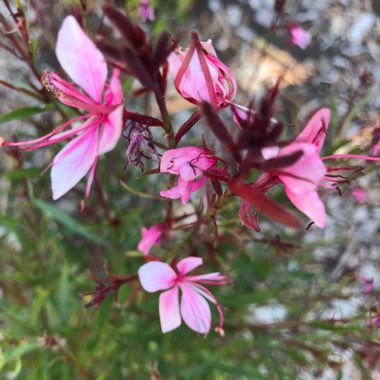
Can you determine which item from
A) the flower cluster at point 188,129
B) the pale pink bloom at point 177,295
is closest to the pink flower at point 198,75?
the flower cluster at point 188,129

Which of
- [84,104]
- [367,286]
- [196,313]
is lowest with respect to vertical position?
[367,286]

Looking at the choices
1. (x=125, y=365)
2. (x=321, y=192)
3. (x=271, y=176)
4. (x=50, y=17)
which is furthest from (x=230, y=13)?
(x=271, y=176)

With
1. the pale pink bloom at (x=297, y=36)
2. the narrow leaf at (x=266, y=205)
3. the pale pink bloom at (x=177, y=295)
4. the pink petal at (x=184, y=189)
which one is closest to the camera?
the narrow leaf at (x=266, y=205)

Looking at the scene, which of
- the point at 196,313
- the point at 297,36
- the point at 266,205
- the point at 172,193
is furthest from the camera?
the point at 297,36

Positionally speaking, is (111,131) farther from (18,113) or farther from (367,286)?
(367,286)

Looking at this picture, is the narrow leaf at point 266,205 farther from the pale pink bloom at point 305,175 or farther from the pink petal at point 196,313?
the pink petal at point 196,313

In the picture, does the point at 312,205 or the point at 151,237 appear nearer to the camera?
the point at 312,205

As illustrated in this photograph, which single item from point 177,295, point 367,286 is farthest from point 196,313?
point 367,286
